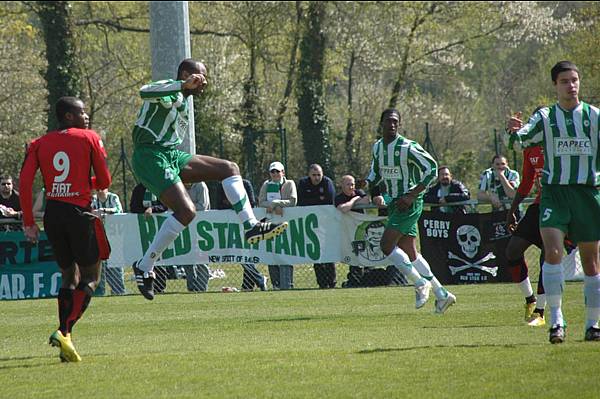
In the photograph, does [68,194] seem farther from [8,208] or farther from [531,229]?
[8,208]

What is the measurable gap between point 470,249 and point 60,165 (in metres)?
10.7

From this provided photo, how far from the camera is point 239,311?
48.9 feet

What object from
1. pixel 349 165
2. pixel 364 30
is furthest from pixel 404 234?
pixel 364 30

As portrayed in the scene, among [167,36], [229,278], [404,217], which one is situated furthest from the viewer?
[229,278]

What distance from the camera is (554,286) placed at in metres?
9.31

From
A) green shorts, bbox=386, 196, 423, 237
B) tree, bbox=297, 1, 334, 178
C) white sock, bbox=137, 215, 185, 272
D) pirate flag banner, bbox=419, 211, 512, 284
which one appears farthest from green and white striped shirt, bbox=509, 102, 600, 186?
tree, bbox=297, 1, 334, 178

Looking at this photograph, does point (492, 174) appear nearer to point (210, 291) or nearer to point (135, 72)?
point (210, 291)

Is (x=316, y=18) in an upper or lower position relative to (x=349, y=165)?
upper

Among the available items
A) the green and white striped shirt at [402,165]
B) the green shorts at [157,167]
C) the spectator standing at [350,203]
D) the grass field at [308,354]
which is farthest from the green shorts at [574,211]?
the spectator standing at [350,203]

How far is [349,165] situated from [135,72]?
9.56m

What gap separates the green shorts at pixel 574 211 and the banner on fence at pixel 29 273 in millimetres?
11953

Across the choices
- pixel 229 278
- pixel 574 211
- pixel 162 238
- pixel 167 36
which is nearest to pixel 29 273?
pixel 229 278

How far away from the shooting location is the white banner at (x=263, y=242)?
18922 mm

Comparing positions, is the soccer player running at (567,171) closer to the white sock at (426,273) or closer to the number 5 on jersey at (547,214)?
the number 5 on jersey at (547,214)
